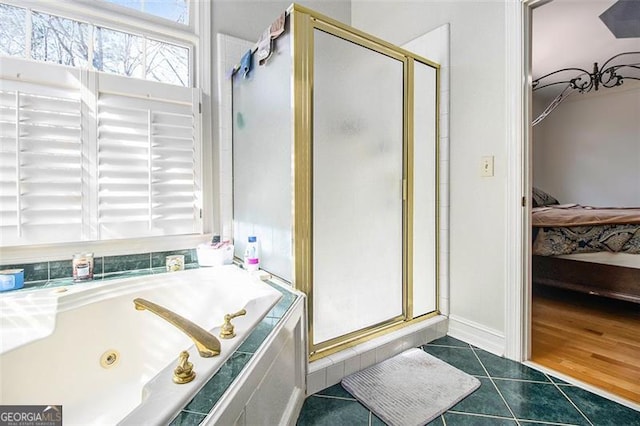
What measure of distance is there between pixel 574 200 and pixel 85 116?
6.33 m

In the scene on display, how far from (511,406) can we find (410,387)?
1.40 ft

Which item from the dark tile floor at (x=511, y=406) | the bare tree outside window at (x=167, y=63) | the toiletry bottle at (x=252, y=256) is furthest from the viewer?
the bare tree outside window at (x=167, y=63)

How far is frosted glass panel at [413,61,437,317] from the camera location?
82.2 inches

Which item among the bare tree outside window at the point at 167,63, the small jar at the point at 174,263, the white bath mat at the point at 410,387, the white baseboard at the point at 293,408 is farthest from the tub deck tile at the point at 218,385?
the bare tree outside window at the point at 167,63

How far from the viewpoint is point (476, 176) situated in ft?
6.48

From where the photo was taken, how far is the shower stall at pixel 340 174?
153 cm

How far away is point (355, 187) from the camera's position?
1.73m

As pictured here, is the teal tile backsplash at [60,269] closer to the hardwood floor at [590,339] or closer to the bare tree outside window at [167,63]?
the bare tree outside window at [167,63]

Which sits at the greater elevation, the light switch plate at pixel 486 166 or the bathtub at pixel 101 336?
the light switch plate at pixel 486 166

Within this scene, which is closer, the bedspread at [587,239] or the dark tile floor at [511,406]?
the dark tile floor at [511,406]

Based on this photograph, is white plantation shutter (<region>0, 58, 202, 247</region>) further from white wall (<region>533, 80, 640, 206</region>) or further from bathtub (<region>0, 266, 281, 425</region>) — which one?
white wall (<region>533, 80, 640, 206</region>)

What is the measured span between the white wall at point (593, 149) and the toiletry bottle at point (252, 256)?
5.49 meters

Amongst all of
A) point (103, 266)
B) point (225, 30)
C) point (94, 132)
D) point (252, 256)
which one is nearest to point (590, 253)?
point (252, 256)

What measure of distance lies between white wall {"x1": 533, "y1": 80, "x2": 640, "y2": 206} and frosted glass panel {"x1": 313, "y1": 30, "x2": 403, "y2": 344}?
478cm
